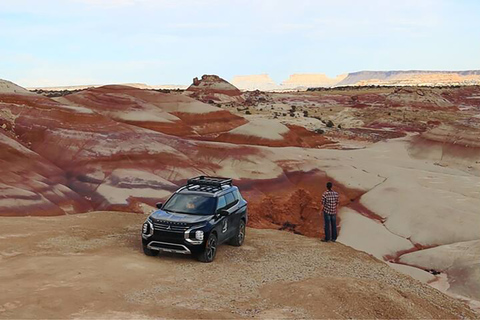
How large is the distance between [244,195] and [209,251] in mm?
15303

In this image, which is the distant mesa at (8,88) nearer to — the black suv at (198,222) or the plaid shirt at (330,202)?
the black suv at (198,222)

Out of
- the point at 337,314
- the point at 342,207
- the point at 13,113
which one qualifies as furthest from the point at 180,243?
the point at 13,113

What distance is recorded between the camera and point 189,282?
11.8 metres

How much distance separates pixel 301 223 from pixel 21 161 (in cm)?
1604

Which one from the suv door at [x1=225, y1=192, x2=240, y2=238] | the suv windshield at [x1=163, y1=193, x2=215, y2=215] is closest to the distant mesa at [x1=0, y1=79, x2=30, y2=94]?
the suv windshield at [x1=163, y1=193, x2=215, y2=215]

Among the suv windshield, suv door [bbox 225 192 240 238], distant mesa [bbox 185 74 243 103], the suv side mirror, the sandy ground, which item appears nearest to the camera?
the sandy ground

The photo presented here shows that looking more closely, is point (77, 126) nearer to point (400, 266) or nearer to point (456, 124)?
point (400, 266)

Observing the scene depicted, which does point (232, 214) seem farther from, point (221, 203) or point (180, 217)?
point (180, 217)

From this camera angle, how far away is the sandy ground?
9.64 m

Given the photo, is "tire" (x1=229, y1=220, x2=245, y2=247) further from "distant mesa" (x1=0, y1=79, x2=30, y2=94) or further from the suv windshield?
"distant mesa" (x1=0, y1=79, x2=30, y2=94)

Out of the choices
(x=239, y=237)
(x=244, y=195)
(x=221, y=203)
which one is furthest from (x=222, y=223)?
(x=244, y=195)

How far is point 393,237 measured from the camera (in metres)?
25.6

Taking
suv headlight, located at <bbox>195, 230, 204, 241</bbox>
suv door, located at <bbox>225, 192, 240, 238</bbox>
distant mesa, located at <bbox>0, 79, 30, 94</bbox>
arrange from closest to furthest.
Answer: suv headlight, located at <bbox>195, 230, 204, 241</bbox>, suv door, located at <bbox>225, 192, 240, 238</bbox>, distant mesa, located at <bbox>0, 79, 30, 94</bbox>

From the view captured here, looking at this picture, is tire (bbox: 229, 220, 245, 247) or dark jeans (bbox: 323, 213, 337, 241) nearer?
tire (bbox: 229, 220, 245, 247)
